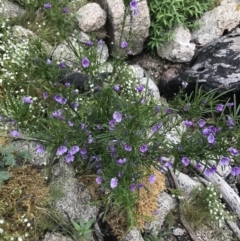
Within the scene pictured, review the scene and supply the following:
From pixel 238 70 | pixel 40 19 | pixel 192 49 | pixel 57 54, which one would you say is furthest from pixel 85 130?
pixel 192 49

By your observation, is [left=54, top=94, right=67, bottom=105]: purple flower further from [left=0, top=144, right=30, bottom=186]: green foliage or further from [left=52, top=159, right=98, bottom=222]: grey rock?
[left=52, top=159, right=98, bottom=222]: grey rock

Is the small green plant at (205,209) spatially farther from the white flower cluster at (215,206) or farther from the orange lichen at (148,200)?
the orange lichen at (148,200)

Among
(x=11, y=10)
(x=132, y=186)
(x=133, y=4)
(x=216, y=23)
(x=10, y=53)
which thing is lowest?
(x=216, y=23)

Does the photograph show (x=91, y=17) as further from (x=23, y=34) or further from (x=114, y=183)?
(x=114, y=183)

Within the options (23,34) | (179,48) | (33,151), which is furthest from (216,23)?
(33,151)

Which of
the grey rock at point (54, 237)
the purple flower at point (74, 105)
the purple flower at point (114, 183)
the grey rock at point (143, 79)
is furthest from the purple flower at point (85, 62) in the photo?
the grey rock at point (143, 79)
